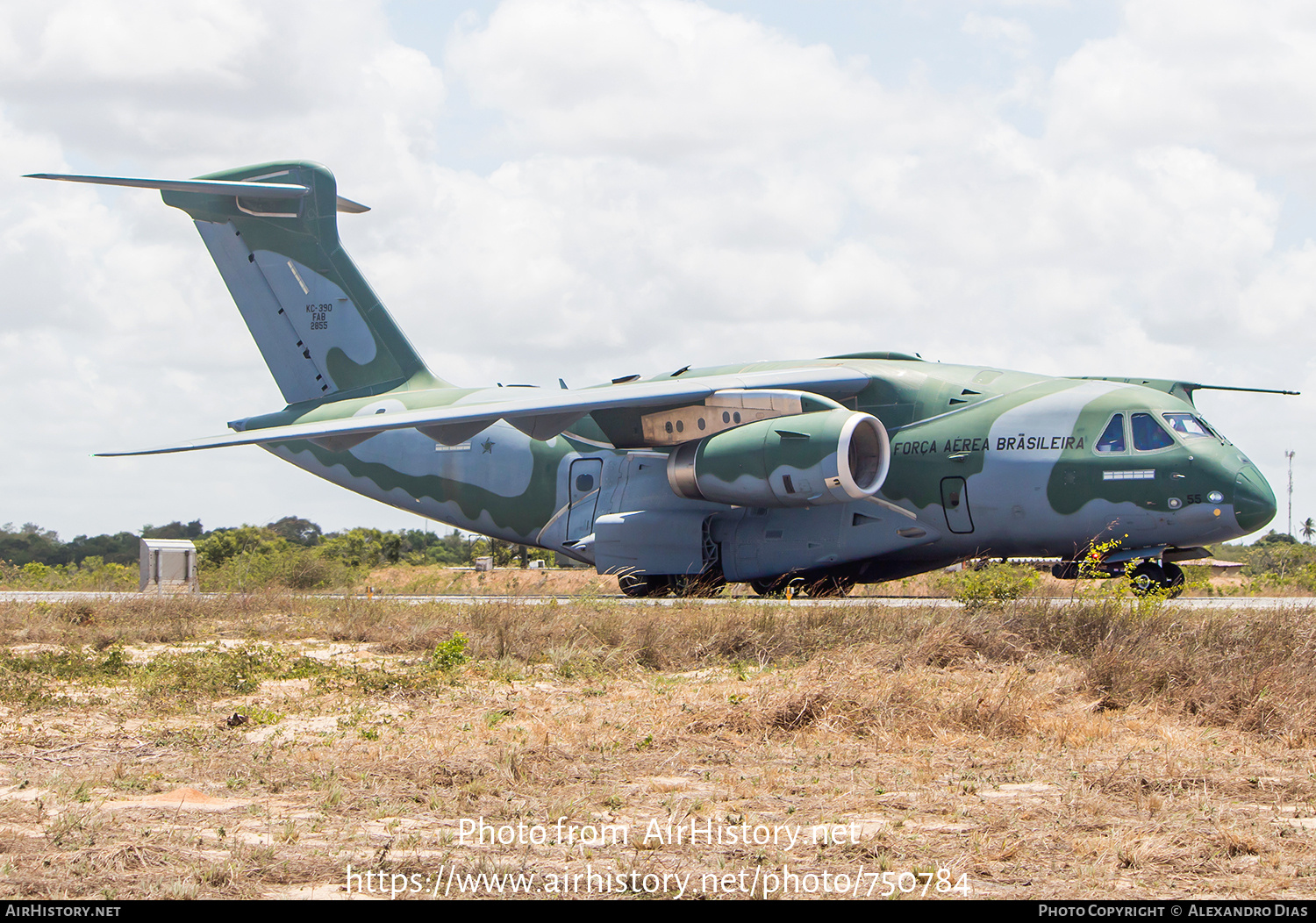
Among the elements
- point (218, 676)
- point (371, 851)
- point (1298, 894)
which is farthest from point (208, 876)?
point (218, 676)

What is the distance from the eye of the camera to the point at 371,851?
4863 millimetres

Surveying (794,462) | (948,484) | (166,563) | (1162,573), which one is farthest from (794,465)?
(166,563)

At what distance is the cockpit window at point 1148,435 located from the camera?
50.0 feet

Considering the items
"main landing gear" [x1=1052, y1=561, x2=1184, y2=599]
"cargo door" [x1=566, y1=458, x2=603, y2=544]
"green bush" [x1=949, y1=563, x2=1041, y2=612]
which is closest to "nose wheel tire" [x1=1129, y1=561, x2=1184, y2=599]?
"main landing gear" [x1=1052, y1=561, x2=1184, y2=599]

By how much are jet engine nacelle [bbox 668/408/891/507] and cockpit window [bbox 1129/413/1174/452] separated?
3.18m

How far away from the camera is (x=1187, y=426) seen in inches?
605

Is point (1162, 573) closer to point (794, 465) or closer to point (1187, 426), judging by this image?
point (1187, 426)

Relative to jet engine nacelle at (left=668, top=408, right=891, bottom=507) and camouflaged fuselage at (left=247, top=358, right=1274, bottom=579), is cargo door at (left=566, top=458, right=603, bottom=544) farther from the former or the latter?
jet engine nacelle at (left=668, top=408, right=891, bottom=507)

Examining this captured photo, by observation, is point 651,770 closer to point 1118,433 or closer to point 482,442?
point 1118,433

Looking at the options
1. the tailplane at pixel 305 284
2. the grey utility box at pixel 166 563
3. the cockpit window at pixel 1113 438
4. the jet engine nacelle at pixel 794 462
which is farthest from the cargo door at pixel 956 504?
the grey utility box at pixel 166 563

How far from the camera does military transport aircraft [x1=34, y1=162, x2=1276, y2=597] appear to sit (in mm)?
15375

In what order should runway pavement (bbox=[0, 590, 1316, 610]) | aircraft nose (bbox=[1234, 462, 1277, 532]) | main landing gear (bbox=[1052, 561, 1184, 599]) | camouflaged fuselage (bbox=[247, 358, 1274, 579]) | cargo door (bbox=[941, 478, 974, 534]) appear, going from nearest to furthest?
runway pavement (bbox=[0, 590, 1316, 610]) → aircraft nose (bbox=[1234, 462, 1277, 532]) → camouflaged fuselage (bbox=[247, 358, 1274, 579]) → main landing gear (bbox=[1052, 561, 1184, 599]) → cargo door (bbox=[941, 478, 974, 534])

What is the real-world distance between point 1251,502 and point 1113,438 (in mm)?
1804

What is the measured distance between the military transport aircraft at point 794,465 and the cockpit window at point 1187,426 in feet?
0.09
